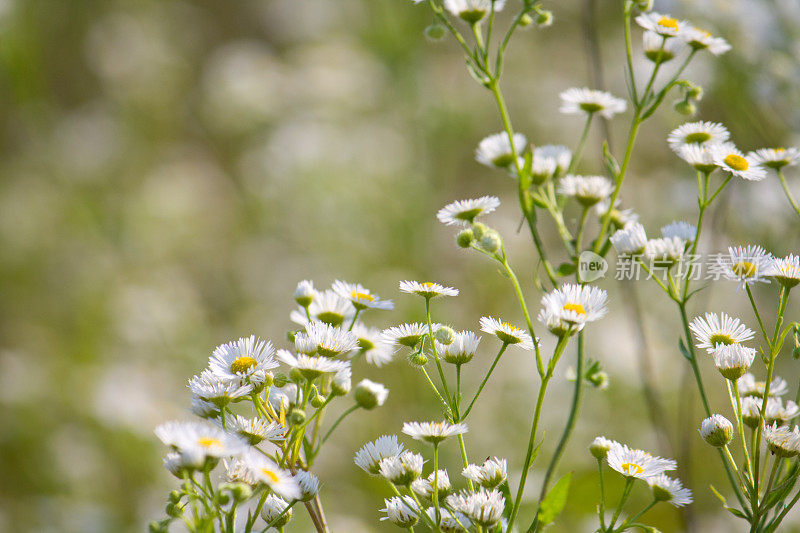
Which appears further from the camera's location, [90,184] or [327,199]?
[90,184]

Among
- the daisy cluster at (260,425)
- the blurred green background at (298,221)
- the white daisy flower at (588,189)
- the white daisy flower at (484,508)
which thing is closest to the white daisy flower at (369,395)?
the daisy cluster at (260,425)

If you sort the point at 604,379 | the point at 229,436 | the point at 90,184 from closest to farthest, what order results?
the point at 229,436 < the point at 604,379 < the point at 90,184

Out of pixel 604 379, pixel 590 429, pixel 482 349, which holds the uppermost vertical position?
pixel 482 349

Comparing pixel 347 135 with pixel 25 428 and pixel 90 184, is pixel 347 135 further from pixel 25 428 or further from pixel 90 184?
pixel 25 428

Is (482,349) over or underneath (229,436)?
over

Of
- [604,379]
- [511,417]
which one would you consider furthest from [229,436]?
[511,417]

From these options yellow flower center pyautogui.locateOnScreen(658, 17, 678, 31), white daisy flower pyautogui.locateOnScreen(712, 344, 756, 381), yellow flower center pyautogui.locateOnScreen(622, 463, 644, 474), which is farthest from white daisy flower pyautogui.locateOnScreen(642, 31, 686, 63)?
yellow flower center pyautogui.locateOnScreen(622, 463, 644, 474)

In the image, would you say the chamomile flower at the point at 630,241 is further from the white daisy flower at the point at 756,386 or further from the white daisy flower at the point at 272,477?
the white daisy flower at the point at 272,477
